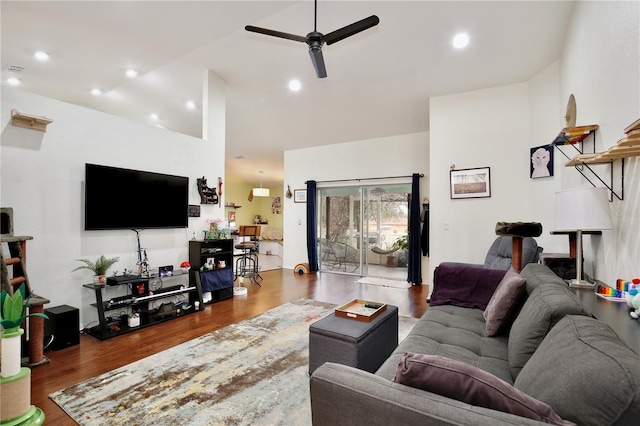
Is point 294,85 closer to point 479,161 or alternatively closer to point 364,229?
point 479,161

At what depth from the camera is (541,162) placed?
155 inches

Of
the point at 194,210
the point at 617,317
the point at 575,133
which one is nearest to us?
the point at 617,317

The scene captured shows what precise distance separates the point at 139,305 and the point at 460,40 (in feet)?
16.5

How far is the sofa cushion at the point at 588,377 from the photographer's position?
0.72 m

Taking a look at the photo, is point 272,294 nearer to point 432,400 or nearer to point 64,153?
point 64,153

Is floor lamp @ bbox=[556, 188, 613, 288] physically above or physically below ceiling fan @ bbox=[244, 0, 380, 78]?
below

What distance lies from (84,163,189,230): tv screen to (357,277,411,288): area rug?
360 cm

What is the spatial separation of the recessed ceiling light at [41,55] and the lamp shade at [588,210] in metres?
6.22

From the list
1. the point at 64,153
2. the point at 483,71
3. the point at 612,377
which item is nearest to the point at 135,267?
the point at 64,153

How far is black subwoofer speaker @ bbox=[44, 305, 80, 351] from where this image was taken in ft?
9.34

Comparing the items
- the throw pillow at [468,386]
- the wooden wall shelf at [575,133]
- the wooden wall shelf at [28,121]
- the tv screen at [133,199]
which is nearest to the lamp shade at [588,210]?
the wooden wall shelf at [575,133]

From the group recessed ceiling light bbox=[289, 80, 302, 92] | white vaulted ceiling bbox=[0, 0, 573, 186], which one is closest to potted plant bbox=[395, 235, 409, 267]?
white vaulted ceiling bbox=[0, 0, 573, 186]

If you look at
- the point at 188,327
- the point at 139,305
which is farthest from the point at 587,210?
the point at 139,305

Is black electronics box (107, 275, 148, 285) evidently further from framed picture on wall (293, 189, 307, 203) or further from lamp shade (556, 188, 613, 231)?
framed picture on wall (293, 189, 307, 203)
